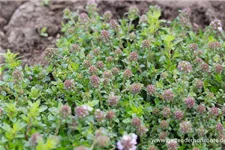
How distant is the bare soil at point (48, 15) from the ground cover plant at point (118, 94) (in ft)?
1.82

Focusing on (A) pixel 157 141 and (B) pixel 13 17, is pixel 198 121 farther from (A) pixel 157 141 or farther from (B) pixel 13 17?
(B) pixel 13 17

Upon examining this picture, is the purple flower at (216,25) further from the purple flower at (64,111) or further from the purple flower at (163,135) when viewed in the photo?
the purple flower at (64,111)

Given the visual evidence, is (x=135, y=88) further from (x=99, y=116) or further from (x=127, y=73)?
(x=99, y=116)

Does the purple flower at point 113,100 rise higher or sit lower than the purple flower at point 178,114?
higher

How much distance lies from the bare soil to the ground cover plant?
555 mm

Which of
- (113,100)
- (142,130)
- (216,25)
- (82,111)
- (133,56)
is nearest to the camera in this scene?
(82,111)

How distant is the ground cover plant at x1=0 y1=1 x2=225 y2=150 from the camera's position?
2.68m

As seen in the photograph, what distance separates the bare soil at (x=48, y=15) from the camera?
4164 millimetres

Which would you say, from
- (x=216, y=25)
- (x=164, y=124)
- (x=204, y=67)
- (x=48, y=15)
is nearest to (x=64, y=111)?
(x=164, y=124)

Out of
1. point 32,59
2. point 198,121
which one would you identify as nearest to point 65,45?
point 32,59

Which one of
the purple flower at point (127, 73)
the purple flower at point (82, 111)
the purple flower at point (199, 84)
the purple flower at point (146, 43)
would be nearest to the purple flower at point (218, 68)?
the purple flower at point (199, 84)

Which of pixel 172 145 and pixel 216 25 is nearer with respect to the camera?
pixel 172 145

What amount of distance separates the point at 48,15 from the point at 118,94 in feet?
5.63

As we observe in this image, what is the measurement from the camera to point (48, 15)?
443 cm
